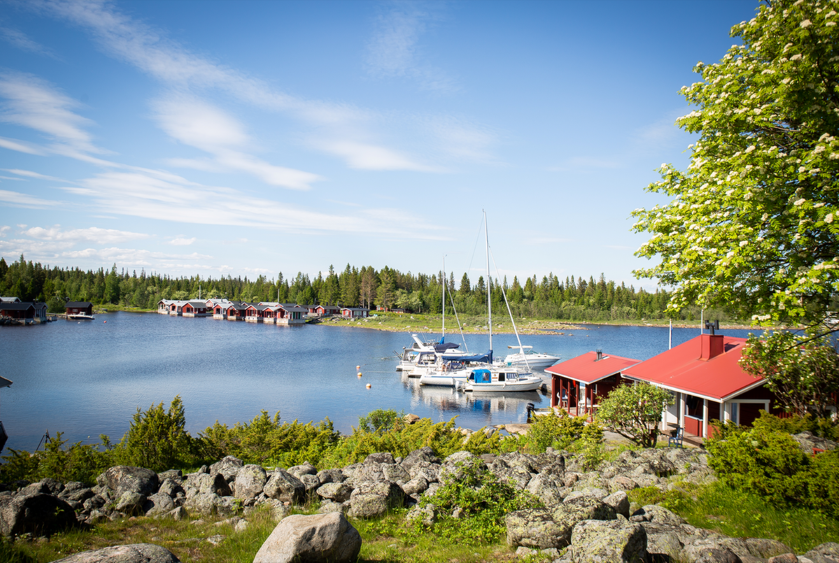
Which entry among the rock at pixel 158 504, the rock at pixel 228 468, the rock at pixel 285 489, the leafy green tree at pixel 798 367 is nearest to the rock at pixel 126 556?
the rock at pixel 285 489

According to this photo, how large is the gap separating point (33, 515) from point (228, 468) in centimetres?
525

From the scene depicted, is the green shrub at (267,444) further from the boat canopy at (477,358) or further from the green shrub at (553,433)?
the boat canopy at (477,358)

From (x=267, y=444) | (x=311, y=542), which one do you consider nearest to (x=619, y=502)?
(x=311, y=542)

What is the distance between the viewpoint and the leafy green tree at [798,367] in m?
12.1

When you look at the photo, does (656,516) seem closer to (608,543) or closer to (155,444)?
(608,543)

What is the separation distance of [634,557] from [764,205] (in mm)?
7410

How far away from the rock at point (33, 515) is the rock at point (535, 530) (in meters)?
8.29

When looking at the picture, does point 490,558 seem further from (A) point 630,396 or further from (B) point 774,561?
(A) point 630,396

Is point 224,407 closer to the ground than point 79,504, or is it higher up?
closer to the ground

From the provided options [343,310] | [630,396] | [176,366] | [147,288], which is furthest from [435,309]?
[630,396]

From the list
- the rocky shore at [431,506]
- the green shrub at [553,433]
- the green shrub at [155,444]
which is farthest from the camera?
the green shrub at [553,433]

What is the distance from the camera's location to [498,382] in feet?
136

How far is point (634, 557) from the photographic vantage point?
6.52 m

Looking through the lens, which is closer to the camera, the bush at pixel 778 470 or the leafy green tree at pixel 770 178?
the bush at pixel 778 470
